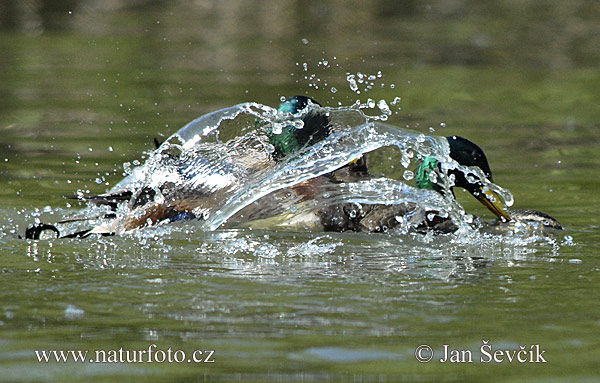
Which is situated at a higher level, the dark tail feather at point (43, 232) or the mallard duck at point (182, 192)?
the mallard duck at point (182, 192)

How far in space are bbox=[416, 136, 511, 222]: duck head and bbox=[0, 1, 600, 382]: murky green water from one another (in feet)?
1.18

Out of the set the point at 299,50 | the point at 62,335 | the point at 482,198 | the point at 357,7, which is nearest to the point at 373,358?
the point at 62,335

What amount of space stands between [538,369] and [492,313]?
68 cm

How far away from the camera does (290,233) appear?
22.1 feet

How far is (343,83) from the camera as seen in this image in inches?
491

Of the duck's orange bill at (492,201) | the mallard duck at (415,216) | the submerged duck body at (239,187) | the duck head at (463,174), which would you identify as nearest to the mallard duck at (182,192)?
the submerged duck body at (239,187)

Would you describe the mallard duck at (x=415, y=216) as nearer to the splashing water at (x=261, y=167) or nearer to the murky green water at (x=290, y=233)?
the splashing water at (x=261, y=167)

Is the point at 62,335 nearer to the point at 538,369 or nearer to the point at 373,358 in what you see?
the point at 373,358

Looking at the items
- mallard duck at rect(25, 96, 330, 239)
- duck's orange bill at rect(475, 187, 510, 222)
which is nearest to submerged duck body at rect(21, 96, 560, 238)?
mallard duck at rect(25, 96, 330, 239)

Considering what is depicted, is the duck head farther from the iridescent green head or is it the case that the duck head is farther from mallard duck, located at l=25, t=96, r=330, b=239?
mallard duck, located at l=25, t=96, r=330, b=239

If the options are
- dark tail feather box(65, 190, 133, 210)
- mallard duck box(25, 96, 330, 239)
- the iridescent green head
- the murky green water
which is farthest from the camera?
the iridescent green head

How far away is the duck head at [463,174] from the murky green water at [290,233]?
0.36 metres

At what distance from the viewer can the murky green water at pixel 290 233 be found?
4.34 metres

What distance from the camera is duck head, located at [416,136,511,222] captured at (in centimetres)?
746
